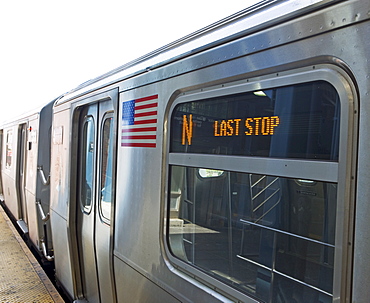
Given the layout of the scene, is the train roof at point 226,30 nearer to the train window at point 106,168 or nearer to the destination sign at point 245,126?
the destination sign at point 245,126

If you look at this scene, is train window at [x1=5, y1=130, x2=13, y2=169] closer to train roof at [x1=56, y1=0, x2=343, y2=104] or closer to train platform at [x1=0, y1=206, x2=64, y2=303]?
train platform at [x1=0, y1=206, x2=64, y2=303]

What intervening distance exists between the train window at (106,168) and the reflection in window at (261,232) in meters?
1.37

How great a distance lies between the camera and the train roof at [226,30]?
1581 millimetres

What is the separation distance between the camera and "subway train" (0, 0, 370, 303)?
4.37ft

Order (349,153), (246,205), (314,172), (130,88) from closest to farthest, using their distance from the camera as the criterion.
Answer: (349,153)
(314,172)
(246,205)
(130,88)

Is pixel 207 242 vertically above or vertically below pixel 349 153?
below

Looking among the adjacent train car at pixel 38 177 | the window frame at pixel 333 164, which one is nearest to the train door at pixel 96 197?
the window frame at pixel 333 164

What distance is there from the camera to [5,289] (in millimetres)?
4918

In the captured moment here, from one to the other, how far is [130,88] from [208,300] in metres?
1.73

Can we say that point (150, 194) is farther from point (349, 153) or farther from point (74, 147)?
point (74, 147)

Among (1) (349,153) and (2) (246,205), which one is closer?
(1) (349,153)

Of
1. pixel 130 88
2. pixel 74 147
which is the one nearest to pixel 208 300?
pixel 130 88

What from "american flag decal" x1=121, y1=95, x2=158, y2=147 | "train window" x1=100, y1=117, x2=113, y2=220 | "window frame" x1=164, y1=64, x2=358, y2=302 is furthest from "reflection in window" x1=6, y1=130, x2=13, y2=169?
"window frame" x1=164, y1=64, x2=358, y2=302

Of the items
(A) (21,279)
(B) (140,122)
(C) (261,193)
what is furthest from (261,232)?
(A) (21,279)
